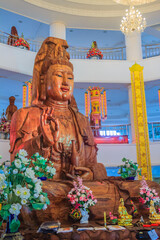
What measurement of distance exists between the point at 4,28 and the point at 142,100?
22.0 feet

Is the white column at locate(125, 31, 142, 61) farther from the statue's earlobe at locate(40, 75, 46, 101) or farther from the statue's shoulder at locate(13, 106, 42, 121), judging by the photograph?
the statue's shoulder at locate(13, 106, 42, 121)

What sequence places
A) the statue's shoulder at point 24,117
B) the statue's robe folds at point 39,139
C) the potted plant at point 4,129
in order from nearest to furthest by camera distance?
the statue's robe folds at point 39,139, the statue's shoulder at point 24,117, the potted plant at point 4,129

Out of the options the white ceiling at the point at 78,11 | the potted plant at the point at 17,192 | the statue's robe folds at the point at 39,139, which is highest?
the white ceiling at the point at 78,11

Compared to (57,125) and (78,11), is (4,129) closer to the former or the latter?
(57,125)

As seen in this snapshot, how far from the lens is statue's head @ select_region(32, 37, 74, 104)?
14.0ft

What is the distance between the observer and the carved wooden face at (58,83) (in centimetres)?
425

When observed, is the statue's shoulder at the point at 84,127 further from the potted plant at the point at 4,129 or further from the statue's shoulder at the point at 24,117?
the potted plant at the point at 4,129

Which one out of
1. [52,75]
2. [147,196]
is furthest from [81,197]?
[52,75]

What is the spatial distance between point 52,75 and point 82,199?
82.8 inches

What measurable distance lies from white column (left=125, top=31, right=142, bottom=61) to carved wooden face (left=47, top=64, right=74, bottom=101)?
17.7 ft

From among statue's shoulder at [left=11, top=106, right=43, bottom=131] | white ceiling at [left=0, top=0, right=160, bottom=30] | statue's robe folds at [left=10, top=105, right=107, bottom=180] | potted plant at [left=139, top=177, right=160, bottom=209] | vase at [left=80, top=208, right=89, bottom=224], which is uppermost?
white ceiling at [left=0, top=0, right=160, bottom=30]

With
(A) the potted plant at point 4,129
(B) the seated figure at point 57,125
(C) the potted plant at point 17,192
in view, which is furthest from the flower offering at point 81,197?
(A) the potted plant at point 4,129

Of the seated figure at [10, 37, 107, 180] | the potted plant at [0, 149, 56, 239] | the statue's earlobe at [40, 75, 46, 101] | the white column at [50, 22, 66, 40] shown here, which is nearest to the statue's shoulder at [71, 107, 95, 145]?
the seated figure at [10, 37, 107, 180]

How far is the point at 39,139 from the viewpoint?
3.50 metres
